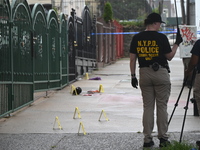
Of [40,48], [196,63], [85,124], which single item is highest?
[40,48]

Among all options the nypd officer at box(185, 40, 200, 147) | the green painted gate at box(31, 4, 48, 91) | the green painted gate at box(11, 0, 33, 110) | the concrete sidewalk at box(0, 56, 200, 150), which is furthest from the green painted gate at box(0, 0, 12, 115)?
the nypd officer at box(185, 40, 200, 147)

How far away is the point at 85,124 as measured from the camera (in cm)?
A: 1010

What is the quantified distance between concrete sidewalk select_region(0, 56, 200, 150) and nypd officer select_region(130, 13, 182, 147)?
1.29 feet

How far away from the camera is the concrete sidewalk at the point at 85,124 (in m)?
8.12

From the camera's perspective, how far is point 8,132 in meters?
9.35

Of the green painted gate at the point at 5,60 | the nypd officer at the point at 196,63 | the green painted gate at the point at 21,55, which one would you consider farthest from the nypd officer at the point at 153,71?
the green painted gate at the point at 21,55

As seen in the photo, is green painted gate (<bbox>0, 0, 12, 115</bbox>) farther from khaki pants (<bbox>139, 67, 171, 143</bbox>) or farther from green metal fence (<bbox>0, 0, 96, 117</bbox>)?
khaki pants (<bbox>139, 67, 171, 143</bbox>)

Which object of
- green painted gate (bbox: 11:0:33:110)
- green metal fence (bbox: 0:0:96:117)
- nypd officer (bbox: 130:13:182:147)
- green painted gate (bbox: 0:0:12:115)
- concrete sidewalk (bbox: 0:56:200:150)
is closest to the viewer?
nypd officer (bbox: 130:13:182:147)

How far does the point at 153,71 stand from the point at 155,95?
0.36 metres

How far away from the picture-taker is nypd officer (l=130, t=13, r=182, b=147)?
7574 millimetres

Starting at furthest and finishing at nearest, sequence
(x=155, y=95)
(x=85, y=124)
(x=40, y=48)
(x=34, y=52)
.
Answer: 1. (x=40, y=48)
2. (x=34, y=52)
3. (x=85, y=124)
4. (x=155, y=95)

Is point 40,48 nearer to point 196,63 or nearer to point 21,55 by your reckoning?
point 21,55

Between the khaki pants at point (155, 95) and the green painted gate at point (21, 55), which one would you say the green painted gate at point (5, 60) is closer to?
the green painted gate at point (21, 55)

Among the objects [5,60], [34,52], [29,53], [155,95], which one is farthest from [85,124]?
[34,52]
